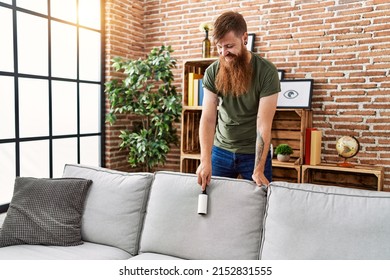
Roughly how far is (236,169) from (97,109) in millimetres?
2259

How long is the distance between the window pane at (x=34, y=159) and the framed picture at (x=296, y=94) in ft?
7.11

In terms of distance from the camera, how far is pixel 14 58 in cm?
300

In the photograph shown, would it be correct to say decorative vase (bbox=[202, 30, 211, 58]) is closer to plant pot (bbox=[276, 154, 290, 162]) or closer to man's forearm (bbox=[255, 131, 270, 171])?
plant pot (bbox=[276, 154, 290, 162])

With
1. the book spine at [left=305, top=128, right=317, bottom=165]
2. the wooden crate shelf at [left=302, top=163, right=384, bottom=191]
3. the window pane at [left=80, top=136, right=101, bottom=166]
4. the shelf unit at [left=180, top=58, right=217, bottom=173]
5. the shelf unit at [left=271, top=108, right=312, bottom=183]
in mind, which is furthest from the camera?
the window pane at [left=80, top=136, right=101, bottom=166]

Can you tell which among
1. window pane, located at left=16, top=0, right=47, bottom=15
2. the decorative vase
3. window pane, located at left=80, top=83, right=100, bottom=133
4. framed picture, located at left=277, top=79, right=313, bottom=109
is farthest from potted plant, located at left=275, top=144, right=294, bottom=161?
window pane, located at left=16, top=0, right=47, bottom=15

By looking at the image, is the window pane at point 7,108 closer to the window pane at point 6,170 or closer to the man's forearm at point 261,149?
the window pane at point 6,170

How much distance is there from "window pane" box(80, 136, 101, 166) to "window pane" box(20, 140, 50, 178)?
1.47 feet

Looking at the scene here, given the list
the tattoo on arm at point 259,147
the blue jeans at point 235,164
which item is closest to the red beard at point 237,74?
the tattoo on arm at point 259,147

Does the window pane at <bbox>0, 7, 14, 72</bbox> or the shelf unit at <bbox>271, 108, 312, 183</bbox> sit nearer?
the window pane at <bbox>0, 7, 14, 72</bbox>

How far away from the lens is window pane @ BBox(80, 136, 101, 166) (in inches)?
148

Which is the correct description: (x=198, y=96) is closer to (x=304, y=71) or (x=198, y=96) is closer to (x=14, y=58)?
(x=304, y=71)

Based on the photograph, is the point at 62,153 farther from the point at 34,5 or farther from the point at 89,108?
the point at 34,5
